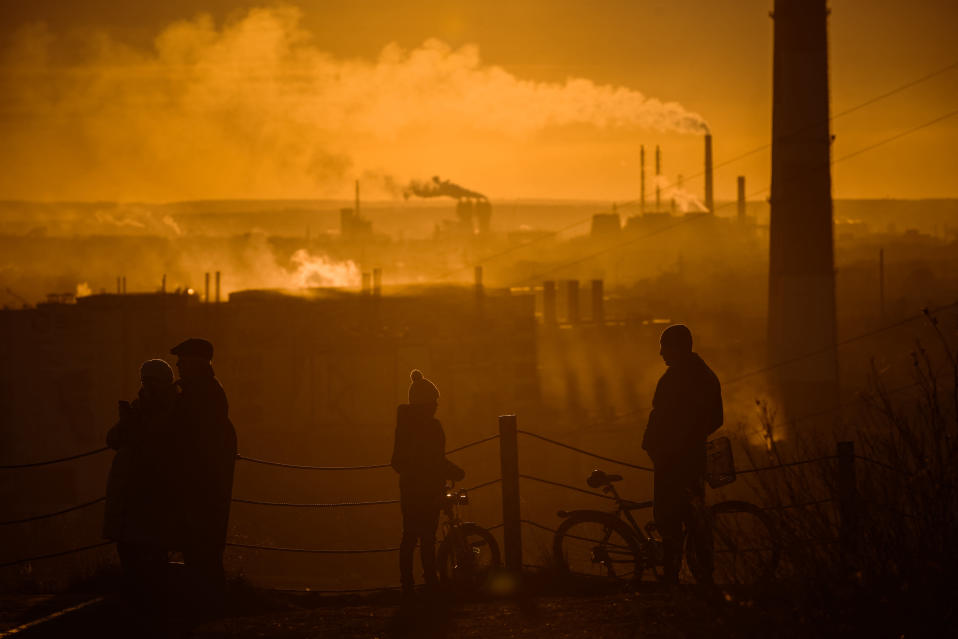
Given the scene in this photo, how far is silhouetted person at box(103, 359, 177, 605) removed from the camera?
22.8 ft

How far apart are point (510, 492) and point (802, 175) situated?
30.8m

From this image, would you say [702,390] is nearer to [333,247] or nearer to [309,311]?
[309,311]

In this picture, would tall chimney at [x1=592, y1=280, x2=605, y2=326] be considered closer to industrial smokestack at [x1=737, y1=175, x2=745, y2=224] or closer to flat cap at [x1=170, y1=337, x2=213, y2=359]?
industrial smokestack at [x1=737, y1=175, x2=745, y2=224]

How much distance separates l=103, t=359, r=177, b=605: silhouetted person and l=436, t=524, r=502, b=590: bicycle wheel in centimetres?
264

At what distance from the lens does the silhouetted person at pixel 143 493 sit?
6.95m

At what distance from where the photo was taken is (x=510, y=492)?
372 inches

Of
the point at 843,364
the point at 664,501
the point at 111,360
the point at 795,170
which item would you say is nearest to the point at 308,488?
the point at 111,360

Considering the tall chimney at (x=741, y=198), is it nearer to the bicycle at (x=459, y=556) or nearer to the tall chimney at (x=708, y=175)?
the tall chimney at (x=708, y=175)

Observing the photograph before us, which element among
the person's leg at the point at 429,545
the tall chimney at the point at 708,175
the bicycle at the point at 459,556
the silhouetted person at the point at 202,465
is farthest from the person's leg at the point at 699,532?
the tall chimney at the point at 708,175

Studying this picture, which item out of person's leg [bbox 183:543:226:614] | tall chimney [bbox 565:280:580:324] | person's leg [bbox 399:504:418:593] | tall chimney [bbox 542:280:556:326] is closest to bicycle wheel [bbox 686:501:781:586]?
person's leg [bbox 399:504:418:593]

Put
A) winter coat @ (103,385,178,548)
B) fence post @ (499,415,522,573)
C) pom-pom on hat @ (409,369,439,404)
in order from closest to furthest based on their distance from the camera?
winter coat @ (103,385,178,548), pom-pom on hat @ (409,369,439,404), fence post @ (499,415,522,573)

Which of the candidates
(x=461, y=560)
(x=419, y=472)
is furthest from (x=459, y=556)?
(x=419, y=472)

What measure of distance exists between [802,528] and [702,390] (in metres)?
2.14

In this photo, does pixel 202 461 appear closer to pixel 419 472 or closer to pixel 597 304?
pixel 419 472
